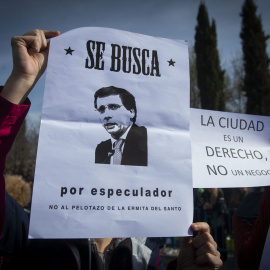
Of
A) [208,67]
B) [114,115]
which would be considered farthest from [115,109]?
[208,67]

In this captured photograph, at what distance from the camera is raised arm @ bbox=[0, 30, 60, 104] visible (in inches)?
41.3

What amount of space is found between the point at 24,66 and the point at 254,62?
59.3 ft

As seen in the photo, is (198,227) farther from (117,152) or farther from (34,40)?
(34,40)

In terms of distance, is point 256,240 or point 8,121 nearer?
point 8,121

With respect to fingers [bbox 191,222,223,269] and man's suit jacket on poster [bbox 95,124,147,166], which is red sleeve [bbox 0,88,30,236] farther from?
fingers [bbox 191,222,223,269]

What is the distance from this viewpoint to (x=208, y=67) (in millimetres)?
16312

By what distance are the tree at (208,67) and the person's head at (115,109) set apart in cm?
1492

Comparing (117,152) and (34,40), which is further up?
(34,40)

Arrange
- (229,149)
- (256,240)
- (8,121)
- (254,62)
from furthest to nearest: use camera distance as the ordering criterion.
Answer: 1. (254,62)
2. (256,240)
3. (229,149)
4. (8,121)

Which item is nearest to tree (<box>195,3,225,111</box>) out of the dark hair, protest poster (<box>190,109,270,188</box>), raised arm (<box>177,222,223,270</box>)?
protest poster (<box>190,109,270,188</box>)

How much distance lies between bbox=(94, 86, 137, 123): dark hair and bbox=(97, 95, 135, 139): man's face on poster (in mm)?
13

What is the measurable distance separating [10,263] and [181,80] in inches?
45.7

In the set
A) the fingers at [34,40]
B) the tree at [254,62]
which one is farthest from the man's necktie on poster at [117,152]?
the tree at [254,62]

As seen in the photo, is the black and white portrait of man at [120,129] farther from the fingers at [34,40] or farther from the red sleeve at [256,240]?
the red sleeve at [256,240]
